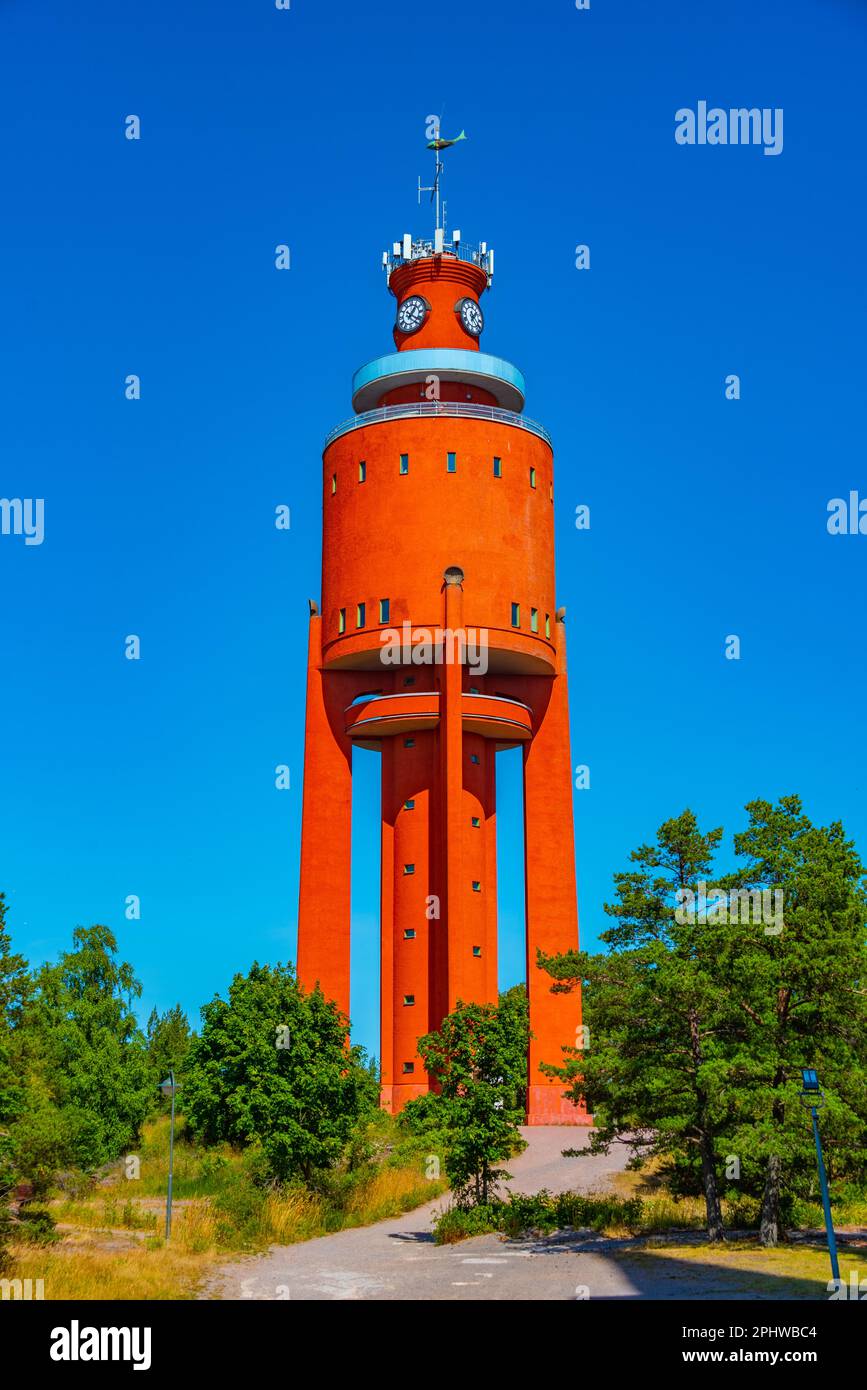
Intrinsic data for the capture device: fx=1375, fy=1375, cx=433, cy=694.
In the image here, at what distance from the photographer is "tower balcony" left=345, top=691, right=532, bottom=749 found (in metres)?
52.7

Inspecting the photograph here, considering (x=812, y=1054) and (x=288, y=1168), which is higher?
(x=812, y=1054)

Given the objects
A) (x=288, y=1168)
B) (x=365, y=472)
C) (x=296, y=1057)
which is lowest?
(x=288, y=1168)

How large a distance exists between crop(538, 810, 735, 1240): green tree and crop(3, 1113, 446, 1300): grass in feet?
15.7

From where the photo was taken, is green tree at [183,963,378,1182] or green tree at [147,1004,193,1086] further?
green tree at [147,1004,193,1086]

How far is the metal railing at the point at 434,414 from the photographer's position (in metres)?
55.2

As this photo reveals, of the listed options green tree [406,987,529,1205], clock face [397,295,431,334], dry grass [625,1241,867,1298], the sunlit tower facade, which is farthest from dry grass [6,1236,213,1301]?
clock face [397,295,431,334]

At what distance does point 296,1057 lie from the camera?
3353 cm

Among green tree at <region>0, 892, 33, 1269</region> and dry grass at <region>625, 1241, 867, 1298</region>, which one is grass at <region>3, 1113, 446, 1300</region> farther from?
dry grass at <region>625, 1241, 867, 1298</region>

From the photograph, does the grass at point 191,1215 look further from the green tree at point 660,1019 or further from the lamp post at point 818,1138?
the lamp post at point 818,1138

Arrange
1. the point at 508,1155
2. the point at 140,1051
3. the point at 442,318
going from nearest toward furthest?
the point at 508,1155 < the point at 140,1051 < the point at 442,318
